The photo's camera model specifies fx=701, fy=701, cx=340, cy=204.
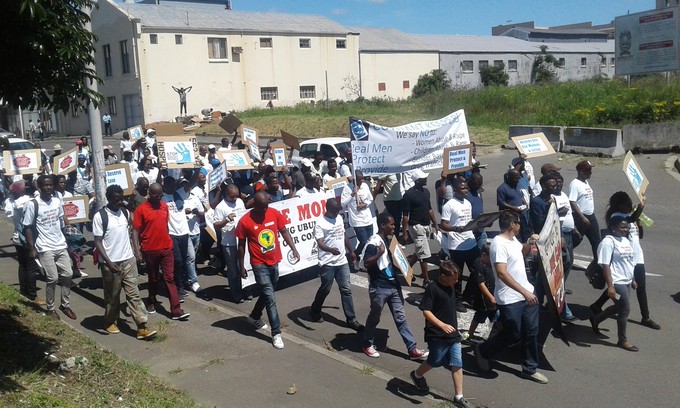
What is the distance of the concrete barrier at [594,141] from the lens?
72.5 feet

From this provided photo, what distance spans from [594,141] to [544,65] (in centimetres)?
4124

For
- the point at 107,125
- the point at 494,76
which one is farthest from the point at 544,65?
the point at 107,125

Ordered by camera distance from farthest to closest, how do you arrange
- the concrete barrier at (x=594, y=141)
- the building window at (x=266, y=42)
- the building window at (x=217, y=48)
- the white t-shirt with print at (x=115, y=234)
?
the building window at (x=266, y=42) < the building window at (x=217, y=48) < the concrete barrier at (x=594, y=141) < the white t-shirt with print at (x=115, y=234)

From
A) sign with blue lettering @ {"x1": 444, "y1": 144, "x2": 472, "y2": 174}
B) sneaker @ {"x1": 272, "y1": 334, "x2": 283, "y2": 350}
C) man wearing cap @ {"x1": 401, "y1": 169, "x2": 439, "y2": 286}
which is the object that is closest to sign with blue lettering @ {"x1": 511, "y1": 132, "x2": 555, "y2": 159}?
sign with blue lettering @ {"x1": 444, "y1": 144, "x2": 472, "y2": 174}

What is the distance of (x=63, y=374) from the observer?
6.76 m

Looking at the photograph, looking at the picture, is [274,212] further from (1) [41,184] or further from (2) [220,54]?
(2) [220,54]

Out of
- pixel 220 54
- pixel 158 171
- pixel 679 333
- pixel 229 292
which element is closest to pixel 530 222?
pixel 679 333

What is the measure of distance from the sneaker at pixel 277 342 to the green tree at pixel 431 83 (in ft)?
155

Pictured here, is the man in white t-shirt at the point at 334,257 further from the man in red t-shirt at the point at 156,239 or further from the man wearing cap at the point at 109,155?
the man wearing cap at the point at 109,155

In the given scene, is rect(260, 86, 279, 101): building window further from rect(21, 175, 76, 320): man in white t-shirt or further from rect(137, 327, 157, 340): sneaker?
rect(137, 327, 157, 340): sneaker

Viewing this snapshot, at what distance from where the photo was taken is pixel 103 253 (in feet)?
27.0

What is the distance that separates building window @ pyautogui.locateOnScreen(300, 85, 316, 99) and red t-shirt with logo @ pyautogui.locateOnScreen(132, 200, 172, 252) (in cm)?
4345

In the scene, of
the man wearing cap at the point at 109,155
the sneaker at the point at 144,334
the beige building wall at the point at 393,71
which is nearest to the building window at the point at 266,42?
the beige building wall at the point at 393,71

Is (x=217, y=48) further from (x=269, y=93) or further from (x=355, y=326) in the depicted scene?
(x=355, y=326)
